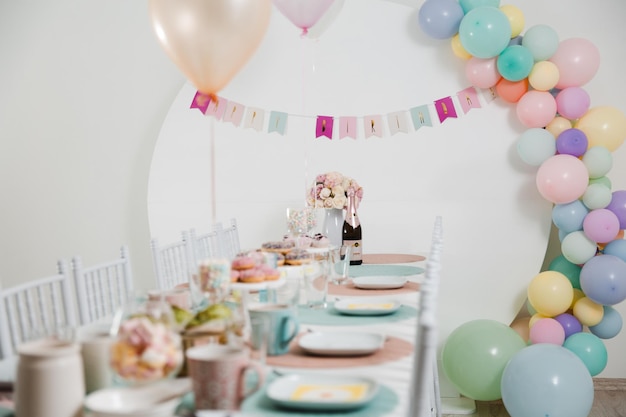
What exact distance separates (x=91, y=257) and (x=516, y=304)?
8.10ft

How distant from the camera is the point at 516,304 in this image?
3.51m

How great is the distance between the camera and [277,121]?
12.1 ft

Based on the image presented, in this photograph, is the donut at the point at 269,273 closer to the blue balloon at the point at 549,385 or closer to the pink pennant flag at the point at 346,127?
the blue balloon at the point at 549,385

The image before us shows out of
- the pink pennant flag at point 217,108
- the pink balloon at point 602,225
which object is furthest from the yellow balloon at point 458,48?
the pink pennant flag at point 217,108

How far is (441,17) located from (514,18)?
1.13 feet

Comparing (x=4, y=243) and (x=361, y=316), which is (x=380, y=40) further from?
(x=4, y=243)

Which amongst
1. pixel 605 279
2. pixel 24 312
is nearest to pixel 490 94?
pixel 605 279

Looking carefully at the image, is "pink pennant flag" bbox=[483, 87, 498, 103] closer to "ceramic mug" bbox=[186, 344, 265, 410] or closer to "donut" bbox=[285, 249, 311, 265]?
"donut" bbox=[285, 249, 311, 265]

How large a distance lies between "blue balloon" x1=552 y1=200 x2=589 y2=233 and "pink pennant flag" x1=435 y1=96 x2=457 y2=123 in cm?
74

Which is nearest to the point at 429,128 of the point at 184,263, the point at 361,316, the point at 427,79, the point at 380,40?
the point at 427,79

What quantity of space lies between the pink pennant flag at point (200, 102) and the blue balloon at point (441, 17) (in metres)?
1.23

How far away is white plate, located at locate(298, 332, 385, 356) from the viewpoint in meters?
1.41

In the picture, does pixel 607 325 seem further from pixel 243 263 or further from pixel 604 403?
pixel 243 263

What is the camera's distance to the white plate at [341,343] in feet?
4.62
